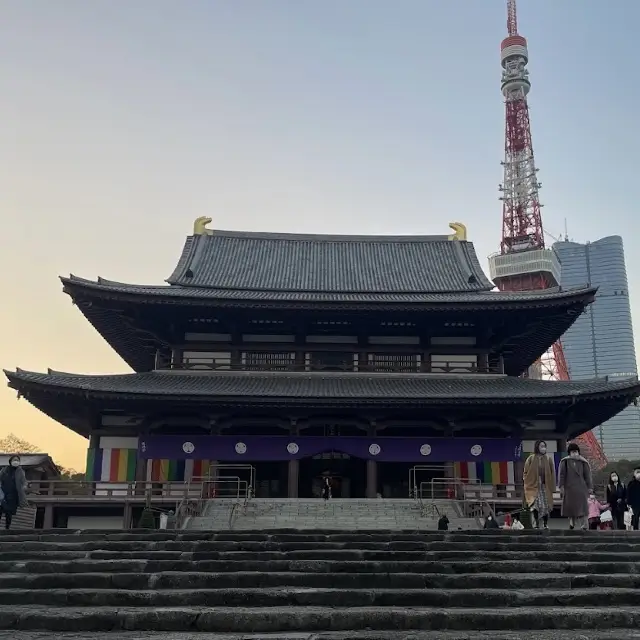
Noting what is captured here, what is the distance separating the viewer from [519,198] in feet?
305

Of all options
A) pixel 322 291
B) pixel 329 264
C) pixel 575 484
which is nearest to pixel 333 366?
pixel 322 291

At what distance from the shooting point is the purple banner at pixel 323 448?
2467cm

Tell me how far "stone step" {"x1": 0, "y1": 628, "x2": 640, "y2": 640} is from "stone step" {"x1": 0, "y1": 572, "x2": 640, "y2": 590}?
161 centimetres

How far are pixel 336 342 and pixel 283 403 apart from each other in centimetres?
517

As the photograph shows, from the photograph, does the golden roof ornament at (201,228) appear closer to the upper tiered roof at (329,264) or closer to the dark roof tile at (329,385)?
the upper tiered roof at (329,264)

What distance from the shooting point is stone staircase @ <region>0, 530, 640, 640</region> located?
7.85 metres

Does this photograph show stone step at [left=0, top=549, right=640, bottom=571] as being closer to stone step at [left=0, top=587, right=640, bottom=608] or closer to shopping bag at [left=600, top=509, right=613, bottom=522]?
stone step at [left=0, top=587, right=640, bottom=608]

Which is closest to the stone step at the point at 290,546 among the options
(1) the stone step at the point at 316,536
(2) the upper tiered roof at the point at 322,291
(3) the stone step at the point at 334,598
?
(1) the stone step at the point at 316,536

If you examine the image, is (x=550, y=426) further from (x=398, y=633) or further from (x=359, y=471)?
(x=398, y=633)

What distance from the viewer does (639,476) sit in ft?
47.5

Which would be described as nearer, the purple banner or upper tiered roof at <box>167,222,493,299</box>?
the purple banner

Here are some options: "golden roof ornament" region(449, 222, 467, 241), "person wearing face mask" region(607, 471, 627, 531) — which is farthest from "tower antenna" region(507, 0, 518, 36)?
"person wearing face mask" region(607, 471, 627, 531)

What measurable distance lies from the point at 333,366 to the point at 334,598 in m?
19.3

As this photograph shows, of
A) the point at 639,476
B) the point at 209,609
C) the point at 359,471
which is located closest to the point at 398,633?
the point at 209,609
